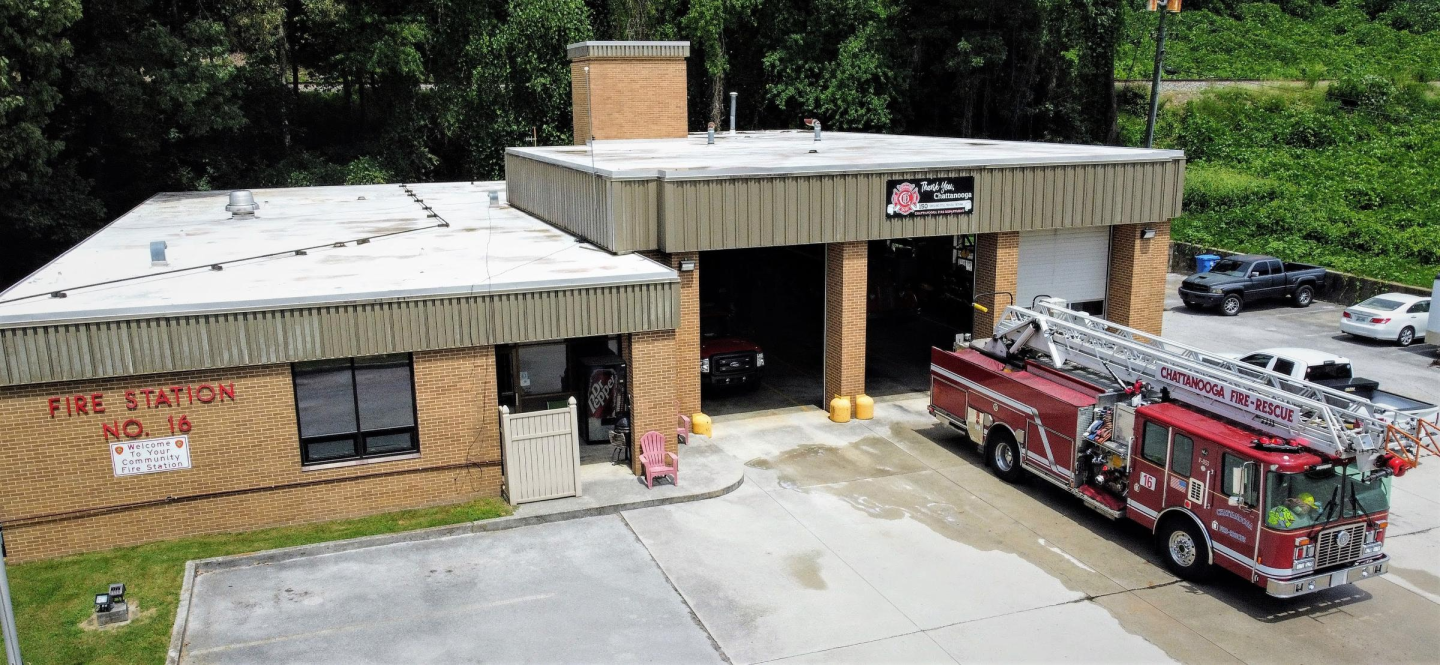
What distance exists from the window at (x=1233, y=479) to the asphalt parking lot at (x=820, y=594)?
1.68 m

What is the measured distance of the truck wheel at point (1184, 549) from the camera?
48.2 feet

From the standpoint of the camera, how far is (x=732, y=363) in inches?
949

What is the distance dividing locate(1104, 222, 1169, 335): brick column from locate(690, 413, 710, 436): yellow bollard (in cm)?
1043

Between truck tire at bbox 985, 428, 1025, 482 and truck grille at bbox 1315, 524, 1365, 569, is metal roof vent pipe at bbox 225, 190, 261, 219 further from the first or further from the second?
truck grille at bbox 1315, 524, 1365, 569

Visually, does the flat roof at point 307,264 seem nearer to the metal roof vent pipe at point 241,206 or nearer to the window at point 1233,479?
the metal roof vent pipe at point 241,206

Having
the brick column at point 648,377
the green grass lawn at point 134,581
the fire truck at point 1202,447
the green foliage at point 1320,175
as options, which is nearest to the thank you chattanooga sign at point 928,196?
the fire truck at point 1202,447

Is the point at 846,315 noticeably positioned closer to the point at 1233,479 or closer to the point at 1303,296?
the point at 1233,479

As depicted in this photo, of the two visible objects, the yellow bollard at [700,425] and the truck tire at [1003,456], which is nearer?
the truck tire at [1003,456]

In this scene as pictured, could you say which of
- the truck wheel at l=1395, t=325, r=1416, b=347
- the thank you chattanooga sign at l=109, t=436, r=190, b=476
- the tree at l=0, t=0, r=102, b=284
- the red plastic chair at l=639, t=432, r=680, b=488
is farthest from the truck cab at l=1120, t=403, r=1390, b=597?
the tree at l=0, t=0, r=102, b=284

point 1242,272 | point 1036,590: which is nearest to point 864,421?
point 1036,590

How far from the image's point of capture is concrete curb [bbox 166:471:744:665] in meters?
15.0

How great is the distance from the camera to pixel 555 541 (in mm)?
16359

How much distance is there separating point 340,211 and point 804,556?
63.3 ft

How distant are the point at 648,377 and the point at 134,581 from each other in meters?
8.53
